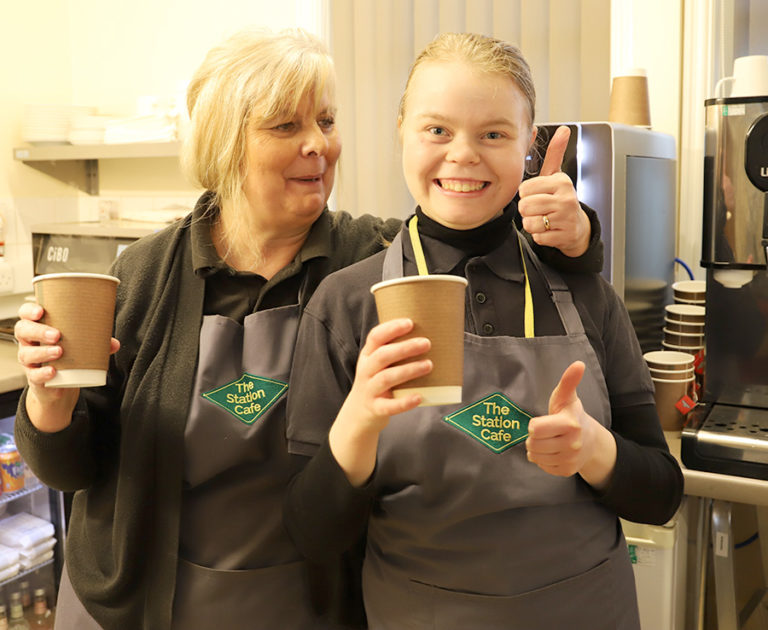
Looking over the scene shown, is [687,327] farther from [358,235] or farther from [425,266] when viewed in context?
[425,266]

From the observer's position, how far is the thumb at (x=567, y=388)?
2.61 feet

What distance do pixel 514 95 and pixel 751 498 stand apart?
2.79 feet

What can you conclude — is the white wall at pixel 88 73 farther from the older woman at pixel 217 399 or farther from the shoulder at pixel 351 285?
the shoulder at pixel 351 285

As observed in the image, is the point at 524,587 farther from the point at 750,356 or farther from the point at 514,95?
the point at 750,356

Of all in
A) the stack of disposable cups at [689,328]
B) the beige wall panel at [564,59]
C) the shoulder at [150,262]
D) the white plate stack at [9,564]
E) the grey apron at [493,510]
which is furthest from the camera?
the beige wall panel at [564,59]

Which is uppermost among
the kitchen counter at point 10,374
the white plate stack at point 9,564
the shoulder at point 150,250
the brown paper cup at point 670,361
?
the shoulder at point 150,250

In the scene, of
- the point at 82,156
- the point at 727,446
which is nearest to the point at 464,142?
the point at 727,446

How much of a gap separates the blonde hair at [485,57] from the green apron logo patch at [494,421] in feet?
1.18

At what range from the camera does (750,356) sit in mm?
1618

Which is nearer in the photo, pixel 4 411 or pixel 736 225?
pixel 736 225

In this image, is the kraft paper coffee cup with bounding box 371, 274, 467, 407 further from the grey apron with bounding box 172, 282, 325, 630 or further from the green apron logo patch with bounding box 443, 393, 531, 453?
→ the grey apron with bounding box 172, 282, 325, 630

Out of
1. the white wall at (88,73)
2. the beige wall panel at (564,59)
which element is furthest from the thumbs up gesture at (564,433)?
the white wall at (88,73)

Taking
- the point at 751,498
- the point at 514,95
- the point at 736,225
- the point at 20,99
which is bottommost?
the point at 751,498

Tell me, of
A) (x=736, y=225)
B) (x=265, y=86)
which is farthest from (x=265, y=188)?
(x=736, y=225)
